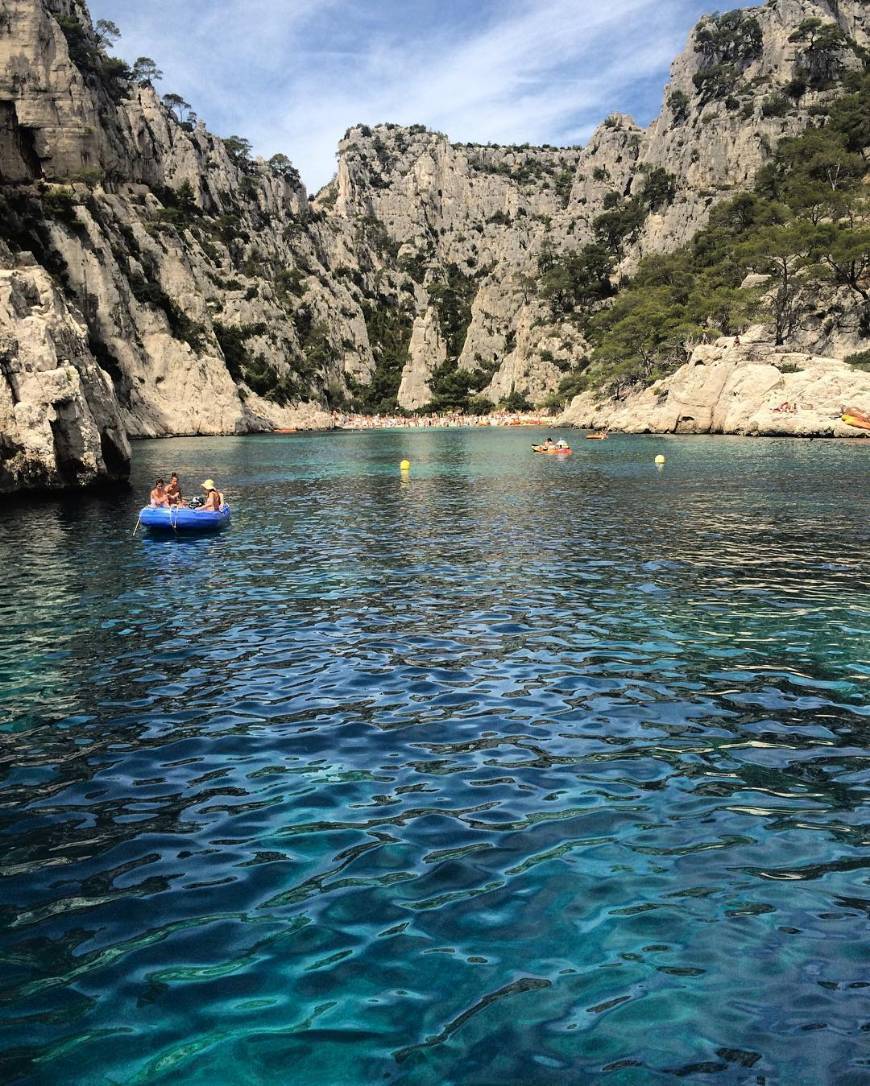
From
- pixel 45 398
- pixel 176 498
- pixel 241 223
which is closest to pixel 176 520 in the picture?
pixel 176 498

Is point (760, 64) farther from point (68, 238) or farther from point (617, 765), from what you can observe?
point (617, 765)

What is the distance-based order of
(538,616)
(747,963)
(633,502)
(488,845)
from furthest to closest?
(633,502) → (538,616) → (488,845) → (747,963)

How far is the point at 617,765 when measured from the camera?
28.1 ft

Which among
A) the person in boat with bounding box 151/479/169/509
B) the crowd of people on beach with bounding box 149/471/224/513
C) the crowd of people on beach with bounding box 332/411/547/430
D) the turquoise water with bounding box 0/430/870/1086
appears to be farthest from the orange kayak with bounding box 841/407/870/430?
the crowd of people on beach with bounding box 332/411/547/430

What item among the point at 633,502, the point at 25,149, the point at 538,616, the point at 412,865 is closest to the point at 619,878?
the point at 412,865

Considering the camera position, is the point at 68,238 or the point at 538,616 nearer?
the point at 538,616

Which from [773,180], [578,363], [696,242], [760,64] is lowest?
[578,363]

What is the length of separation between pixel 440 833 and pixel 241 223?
174 metres

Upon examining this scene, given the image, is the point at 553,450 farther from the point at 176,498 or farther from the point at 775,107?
the point at 775,107

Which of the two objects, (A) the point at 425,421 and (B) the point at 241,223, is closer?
(B) the point at 241,223

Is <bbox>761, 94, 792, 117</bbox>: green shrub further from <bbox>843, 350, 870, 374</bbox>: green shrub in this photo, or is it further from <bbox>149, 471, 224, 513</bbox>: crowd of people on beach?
<bbox>149, 471, 224, 513</bbox>: crowd of people on beach

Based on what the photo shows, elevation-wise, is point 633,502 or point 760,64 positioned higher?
point 760,64

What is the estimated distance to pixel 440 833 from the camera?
713cm

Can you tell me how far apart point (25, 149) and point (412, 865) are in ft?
392
